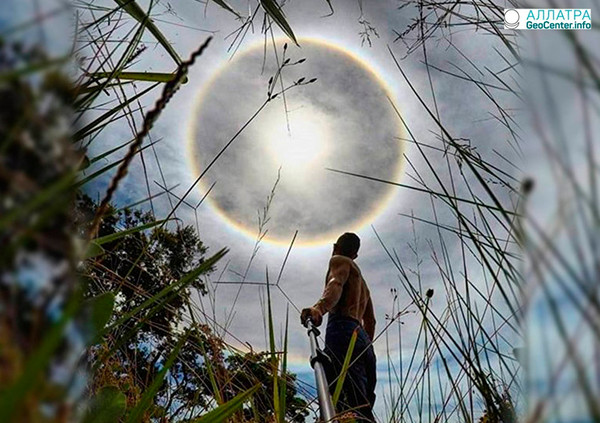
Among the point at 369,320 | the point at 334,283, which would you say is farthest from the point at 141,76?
the point at 369,320

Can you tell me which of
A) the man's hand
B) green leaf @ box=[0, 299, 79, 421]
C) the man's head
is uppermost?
the man's head

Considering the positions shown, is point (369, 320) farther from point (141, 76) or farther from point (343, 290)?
point (141, 76)

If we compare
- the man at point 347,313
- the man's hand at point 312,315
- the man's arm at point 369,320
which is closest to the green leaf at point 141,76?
the man's hand at point 312,315

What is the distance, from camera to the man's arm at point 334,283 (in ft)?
15.6

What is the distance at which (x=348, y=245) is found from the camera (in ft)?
18.2

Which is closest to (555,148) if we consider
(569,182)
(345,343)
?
(569,182)

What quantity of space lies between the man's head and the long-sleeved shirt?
13 cm

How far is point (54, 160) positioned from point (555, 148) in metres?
0.10

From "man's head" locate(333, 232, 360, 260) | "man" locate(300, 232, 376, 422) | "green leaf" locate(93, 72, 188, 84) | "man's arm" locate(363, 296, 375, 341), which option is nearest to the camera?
"green leaf" locate(93, 72, 188, 84)

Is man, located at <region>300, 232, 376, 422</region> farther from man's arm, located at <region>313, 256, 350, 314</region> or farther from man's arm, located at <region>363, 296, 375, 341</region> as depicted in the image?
man's arm, located at <region>363, 296, 375, 341</region>

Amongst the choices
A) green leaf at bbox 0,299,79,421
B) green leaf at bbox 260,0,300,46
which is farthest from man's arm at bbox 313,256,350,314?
green leaf at bbox 0,299,79,421

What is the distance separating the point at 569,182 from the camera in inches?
4.3

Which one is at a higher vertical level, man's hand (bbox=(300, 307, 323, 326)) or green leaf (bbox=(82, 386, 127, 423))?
man's hand (bbox=(300, 307, 323, 326))

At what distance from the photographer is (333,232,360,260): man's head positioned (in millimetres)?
5527
